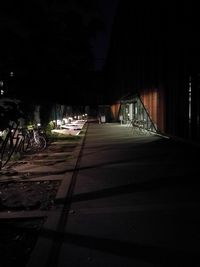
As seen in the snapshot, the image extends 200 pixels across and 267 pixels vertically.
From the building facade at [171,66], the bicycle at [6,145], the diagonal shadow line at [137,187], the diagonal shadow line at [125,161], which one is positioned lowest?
the diagonal shadow line at [125,161]

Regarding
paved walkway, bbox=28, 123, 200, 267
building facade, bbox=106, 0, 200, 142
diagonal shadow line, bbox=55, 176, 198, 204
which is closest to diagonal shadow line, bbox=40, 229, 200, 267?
paved walkway, bbox=28, 123, 200, 267

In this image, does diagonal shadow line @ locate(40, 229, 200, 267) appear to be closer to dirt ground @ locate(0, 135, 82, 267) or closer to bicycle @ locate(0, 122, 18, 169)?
dirt ground @ locate(0, 135, 82, 267)

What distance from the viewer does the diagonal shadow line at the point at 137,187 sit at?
8.07 metres

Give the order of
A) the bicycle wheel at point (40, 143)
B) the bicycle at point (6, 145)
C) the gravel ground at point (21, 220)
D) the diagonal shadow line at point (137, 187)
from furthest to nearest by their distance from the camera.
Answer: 1. the bicycle wheel at point (40, 143)
2. the diagonal shadow line at point (137, 187)
3. the bicycle at point (6, 145)
4. the gravel ground at point (21, 220)

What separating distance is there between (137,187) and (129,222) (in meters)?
2.61

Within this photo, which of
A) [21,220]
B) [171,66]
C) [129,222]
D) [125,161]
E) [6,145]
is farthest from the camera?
[171,66]

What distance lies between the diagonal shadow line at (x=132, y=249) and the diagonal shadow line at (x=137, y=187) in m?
2.15

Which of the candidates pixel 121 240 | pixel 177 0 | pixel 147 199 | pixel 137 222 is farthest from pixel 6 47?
pixel 177 0

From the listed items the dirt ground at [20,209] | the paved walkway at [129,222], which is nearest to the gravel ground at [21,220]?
the dirt ground at [20,209]

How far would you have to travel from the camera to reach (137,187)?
8789mm

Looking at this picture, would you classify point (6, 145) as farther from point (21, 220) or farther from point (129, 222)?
point (129, 222)

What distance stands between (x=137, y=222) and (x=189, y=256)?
57.9 inches

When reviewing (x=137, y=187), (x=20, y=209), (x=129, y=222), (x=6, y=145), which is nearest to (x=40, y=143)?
(x=6, y=145)

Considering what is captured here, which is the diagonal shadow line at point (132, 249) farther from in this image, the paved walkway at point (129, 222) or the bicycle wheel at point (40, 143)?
the bicycle wheel at point (40, 143)
